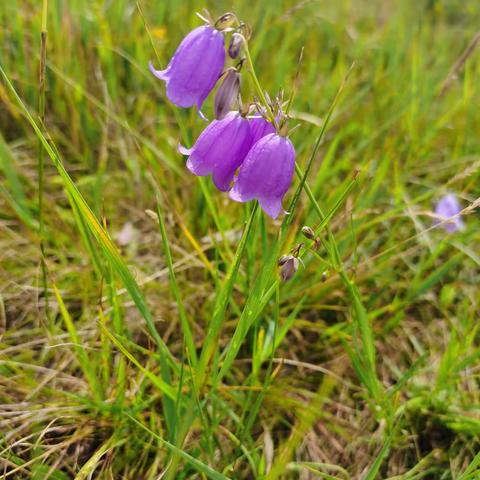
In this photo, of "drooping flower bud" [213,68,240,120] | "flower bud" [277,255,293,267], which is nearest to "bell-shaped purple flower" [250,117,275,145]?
"drooping flower bud" [213,68,240,120]

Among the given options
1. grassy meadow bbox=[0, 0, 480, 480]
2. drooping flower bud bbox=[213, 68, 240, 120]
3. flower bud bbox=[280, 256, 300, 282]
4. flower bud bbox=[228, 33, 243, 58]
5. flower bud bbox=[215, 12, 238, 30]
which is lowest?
grassy meadow bbox=[0, 0, 480, 480]

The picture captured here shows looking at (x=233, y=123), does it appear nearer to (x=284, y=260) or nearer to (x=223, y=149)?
(x=223, y=149)

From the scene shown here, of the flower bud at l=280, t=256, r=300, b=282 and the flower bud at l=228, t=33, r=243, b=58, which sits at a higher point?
the flower bud at l=228, t=33, r=243, b=58

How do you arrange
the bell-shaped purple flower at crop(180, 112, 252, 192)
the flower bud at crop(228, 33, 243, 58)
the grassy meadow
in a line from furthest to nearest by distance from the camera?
the grassy meadow
the bell-shaped purple flower at crop(180, 112, 252, 192)
the flower bud at crop(228, 33, 243, 58)

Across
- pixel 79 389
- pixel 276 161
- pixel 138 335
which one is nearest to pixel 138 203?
pixel 138 335

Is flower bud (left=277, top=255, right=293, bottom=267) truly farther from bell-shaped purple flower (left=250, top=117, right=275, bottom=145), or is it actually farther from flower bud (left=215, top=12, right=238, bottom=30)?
flower bud (left=215, top=12, right=238, bottom=30)

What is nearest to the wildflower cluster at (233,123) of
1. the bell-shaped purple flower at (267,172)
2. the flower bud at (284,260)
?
the bell-shaped purple flower at (267,172)

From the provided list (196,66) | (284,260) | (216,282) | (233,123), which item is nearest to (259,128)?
(233,123)

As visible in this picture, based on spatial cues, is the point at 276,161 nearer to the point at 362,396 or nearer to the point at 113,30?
the point at 362,396
